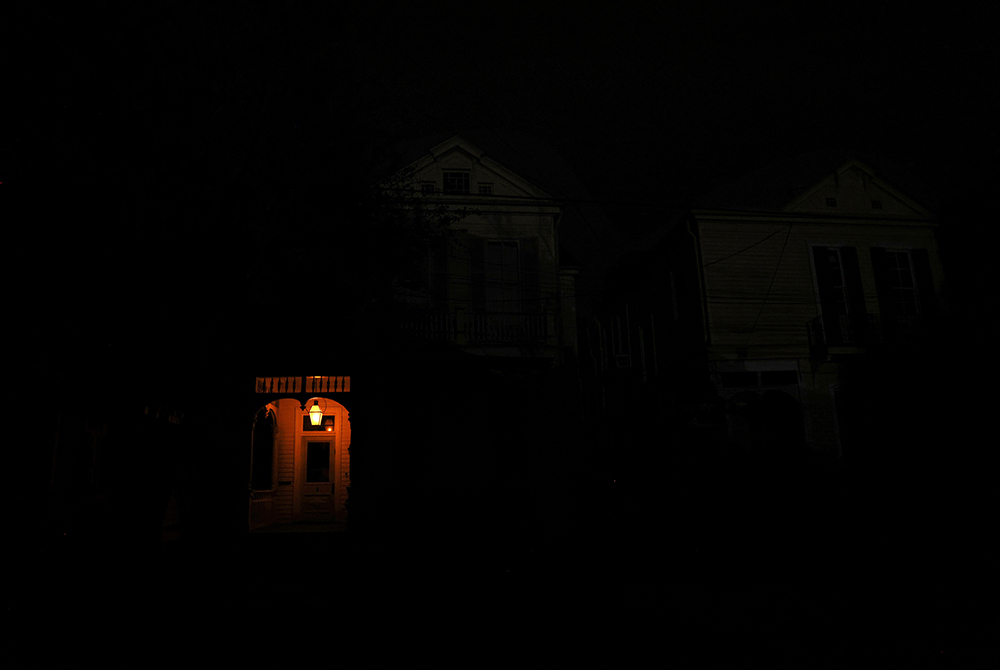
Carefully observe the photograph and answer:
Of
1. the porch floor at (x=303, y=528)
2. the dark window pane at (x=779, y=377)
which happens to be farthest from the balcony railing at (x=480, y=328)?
the dark window pane at (x=779, y=377)

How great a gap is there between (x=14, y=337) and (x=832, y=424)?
56.4ft

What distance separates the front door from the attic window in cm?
Answer: 747

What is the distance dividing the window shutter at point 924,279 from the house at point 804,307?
29 mm

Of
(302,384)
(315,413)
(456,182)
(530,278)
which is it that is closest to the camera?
(302,384)

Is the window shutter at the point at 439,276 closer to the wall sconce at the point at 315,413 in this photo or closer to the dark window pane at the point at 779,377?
the wall sconce at the point at 315,413

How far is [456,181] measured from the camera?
50.7 ft

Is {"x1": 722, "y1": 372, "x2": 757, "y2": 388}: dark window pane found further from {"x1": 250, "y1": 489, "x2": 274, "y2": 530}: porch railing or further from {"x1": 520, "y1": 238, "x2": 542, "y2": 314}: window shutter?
→ {"x1": 250, "y1": 489, "x2": 274, "y2": 530}: porch railing

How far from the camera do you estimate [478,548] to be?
1189cm

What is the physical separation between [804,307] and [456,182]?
10.2 meters

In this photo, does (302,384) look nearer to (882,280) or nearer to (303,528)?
(303,528)

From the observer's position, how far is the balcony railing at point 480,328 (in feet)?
44.5

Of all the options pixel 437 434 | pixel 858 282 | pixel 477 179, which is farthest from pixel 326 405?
pixel 858 282

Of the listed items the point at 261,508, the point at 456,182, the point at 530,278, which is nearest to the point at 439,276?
the point at 530,278

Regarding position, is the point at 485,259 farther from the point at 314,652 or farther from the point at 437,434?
the point at 314,652
